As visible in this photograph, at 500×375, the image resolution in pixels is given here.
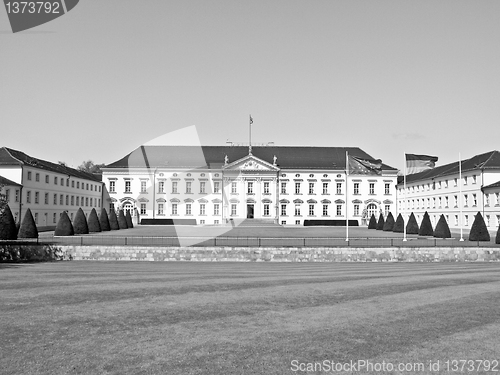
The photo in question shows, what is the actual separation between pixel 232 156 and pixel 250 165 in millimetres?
5177

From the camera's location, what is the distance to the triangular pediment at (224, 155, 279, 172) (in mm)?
71375

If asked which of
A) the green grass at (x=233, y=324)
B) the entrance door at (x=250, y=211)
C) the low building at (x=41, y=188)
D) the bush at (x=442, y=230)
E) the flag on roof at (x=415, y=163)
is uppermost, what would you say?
the flag on roof at (x=415, y=163)

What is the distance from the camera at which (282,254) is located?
27953 mm

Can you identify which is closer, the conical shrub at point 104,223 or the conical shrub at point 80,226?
the conical shrub at point 80,226

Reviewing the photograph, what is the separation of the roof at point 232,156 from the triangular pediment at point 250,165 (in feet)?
7.79

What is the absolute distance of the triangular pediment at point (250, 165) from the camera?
7138 cm

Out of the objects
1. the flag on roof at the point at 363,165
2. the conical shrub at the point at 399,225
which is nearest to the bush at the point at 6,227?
the flag on roof at the point at 363,165

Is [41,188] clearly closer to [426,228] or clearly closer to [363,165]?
[363,165]

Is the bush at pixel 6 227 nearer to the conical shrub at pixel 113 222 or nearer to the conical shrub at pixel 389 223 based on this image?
the conical shrub at pixel 113 222

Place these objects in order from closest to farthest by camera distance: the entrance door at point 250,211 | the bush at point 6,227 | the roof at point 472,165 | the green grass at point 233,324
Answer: the green grass at point 233,324
the bush at point 6,227
the roof at point 472,165
the entrance door at point 250,211

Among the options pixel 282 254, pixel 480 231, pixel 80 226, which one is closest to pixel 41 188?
pixel 80 226

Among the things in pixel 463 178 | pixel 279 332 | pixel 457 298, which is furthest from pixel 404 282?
pixel 463 178

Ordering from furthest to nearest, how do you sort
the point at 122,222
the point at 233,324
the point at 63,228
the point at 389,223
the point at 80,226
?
the point at 122,222, the point at 389,223, the point at 80,226, the point at 63,228, the point at 233,324

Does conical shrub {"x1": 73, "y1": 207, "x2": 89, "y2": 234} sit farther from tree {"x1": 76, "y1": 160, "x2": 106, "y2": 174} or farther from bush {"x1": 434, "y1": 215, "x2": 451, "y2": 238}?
tree {"x1": 76, "y1": 160, "x2": 106, "y2": 174}
